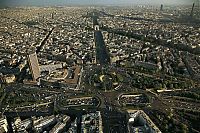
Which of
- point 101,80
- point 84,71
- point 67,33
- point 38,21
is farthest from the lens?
point 38,21

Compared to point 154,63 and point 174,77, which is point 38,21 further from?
point 174,77

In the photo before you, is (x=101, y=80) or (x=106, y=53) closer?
(x=101, y=80)

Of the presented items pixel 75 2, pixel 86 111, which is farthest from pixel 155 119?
pixel 75 2

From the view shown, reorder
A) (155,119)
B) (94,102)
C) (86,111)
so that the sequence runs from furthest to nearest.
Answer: (94,102) < (86,111) < (155,119)

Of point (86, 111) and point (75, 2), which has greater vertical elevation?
point (75, 2)

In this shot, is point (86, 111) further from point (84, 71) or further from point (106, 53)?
point (106, 53)

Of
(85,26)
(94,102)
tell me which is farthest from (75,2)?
(94,102)
